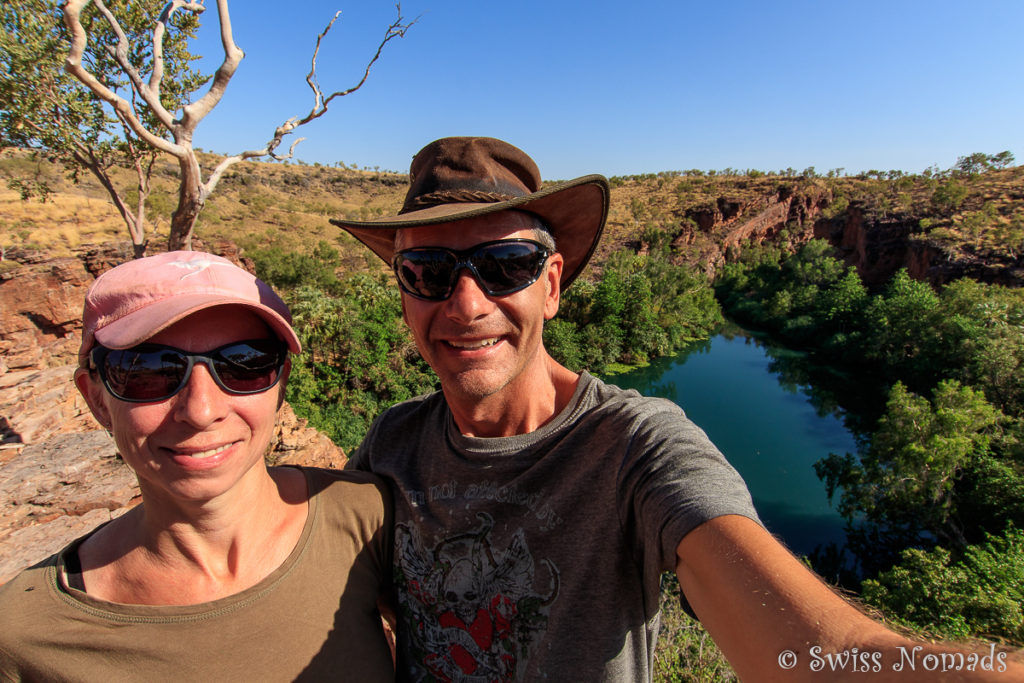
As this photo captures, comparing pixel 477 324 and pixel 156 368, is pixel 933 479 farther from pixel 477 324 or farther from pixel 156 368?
pixel 156 368

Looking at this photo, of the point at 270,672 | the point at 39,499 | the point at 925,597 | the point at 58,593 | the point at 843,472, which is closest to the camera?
the point at 58,593

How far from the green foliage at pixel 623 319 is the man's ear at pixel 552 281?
2192 cm

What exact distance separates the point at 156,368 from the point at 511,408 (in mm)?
1099

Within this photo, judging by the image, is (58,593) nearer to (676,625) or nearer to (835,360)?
(676,625)

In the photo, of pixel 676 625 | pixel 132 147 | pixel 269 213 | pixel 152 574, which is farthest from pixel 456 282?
pixel 269 213

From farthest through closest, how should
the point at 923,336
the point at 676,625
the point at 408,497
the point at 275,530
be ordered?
the point at 923,336
the point at 676,625
the point at 408,497
the point at 275,530

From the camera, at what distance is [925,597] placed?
10.3 metres

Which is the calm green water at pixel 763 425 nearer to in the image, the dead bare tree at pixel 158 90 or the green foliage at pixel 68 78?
the dead bare tree at pixel 158 90

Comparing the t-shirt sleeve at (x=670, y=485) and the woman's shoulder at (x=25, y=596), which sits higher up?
the t-shirt sleeve at (x=670, y=485)

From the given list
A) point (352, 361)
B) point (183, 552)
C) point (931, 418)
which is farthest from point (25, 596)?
point (931, 418)

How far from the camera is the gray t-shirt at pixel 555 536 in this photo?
1.22 meters

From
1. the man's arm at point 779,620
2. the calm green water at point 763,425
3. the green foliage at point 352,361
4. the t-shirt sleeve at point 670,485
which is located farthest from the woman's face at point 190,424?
the calm green water at point 763,425

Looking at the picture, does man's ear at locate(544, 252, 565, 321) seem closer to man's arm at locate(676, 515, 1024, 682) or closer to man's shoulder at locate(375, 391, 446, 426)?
man's shoulder at locate(375, 391, 446, 426)

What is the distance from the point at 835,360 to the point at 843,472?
2040 cm
